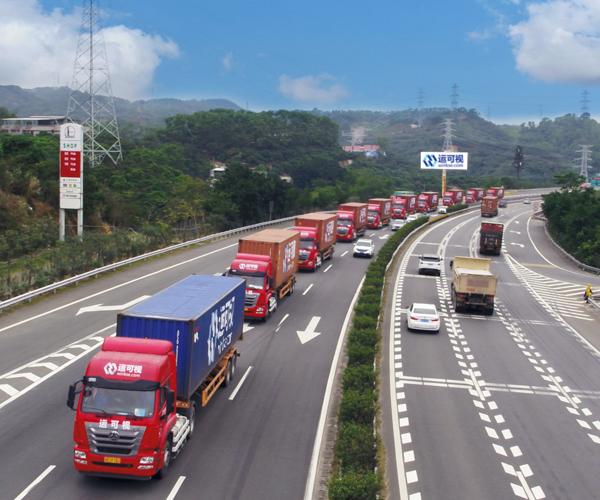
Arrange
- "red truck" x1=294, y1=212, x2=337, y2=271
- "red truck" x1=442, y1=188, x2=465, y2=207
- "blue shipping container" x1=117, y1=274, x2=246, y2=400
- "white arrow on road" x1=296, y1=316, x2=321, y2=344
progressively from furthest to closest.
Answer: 1. "red truck" x1=442, y1=188, x2=465, y2=207
2. "red truck" x1=294, y1=212, x2=337, y2=271
3. "white arrow on road" x1=296, y1=316, x2=321, y2=344
4. "blue shipping container" x1=117, y1=274, x2=246, y2=400

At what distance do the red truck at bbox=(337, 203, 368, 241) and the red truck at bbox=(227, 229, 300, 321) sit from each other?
88.0 ft

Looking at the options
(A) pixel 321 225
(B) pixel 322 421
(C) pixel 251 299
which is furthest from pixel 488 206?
(B) pixel 322 421

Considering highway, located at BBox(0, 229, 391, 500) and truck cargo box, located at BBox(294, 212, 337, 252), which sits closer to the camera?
highway, located at BBox(0, 229, 391, 500)

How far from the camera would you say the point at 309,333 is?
3231 centimetres

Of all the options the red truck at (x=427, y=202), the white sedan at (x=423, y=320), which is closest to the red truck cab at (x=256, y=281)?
the white sedan at (x=423, y=320)

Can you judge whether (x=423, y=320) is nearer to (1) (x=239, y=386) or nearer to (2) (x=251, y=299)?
(2) (x=251, y=299)

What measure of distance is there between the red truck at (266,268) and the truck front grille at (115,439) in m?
17.5

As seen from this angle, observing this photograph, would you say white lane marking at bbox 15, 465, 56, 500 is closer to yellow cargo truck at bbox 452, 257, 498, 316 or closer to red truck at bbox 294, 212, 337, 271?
yellow cargo truck at bbox 452, 257, 498, 316

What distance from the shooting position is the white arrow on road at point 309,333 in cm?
3121

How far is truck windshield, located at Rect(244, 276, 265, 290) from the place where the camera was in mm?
33281

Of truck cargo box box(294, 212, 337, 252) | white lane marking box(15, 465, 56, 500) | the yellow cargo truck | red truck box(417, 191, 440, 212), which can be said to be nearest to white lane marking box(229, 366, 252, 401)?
white lane marking box(15, 465, 56, 500)

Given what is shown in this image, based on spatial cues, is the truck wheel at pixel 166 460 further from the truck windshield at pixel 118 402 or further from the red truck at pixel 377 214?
the red truck at pixel 377 214

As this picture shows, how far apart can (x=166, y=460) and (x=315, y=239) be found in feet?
114

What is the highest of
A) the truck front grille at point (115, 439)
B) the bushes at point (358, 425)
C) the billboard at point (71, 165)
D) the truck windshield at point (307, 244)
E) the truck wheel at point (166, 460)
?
the billboard at point (71, 165)
